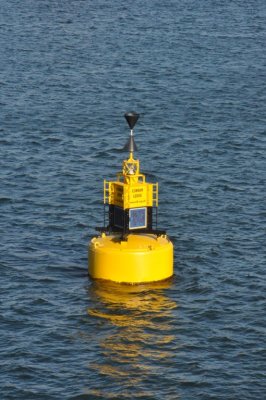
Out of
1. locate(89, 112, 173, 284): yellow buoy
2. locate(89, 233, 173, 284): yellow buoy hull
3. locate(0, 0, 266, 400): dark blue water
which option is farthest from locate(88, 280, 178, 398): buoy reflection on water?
locate(89, 112, 173, 284): yellow buoy

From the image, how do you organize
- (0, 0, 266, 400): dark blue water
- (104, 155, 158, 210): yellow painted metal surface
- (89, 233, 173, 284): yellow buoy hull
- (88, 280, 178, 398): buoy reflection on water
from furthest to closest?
(104, 155, 158, 210): yellow painted metal surface → (89, 233, 173, 284): yellow buoy hull → (0, 0, 266, 400): dark blue water → (88, 280, 178, 398): buoy reflection on water

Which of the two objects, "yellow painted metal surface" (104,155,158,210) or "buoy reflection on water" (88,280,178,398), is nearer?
"buoy reflection on water" (88,280,178,398)

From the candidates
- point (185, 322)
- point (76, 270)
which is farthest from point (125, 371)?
point (76, 270)

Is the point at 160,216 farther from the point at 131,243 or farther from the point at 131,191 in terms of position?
the point at 131,191

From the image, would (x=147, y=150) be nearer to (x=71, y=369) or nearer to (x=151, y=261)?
(x=151, y=261)

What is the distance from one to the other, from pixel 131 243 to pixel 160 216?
9.19 m

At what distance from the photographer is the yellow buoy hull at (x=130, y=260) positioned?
42750mm

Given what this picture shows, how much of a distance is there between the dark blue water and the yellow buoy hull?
1.43 ft

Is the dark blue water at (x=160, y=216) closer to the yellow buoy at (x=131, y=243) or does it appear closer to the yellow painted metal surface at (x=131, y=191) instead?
the yellow buoy at (x=131, y=243)

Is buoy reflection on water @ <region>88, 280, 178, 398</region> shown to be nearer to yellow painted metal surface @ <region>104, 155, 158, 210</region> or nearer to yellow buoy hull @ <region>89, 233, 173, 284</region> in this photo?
yellow buoy hull @ <region>89, 233, 173, 284</region>

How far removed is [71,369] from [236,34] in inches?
3113

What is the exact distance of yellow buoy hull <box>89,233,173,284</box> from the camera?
42750 mm

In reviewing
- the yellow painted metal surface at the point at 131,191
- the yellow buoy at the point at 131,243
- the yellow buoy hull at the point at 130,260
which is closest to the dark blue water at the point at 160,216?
the yellow buoy hull at the point at 130,260

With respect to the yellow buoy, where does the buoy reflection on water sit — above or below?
below
